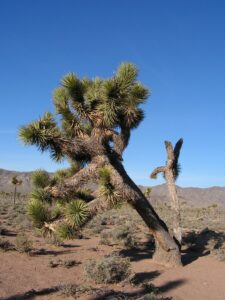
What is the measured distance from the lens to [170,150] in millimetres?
14828

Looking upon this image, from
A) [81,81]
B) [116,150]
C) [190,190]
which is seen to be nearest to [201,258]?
[116,150]

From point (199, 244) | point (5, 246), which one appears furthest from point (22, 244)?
point (199, 244)

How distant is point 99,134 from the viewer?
Result: 1201 centimetres

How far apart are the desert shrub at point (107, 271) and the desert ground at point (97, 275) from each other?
0.30 ft

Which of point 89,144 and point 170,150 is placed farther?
point 170,150

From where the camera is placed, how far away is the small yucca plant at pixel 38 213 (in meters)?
10.3

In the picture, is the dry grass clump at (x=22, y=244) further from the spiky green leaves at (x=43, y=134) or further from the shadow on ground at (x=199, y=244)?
the shadow on ground at (x=199, y=244)

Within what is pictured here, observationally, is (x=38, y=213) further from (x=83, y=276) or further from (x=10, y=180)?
(x=10, y=180)

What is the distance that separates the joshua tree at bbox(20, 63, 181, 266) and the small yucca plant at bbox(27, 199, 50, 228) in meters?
0.99

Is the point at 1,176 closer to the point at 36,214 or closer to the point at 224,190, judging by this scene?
the point at 224,190

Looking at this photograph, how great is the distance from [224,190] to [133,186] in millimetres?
111067

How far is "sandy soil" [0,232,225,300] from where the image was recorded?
9.19 metres

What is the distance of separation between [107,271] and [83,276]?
1.07m

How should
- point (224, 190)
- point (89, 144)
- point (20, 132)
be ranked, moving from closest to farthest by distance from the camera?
point (20, 132) → point (89, 144) → point (224, 190)
